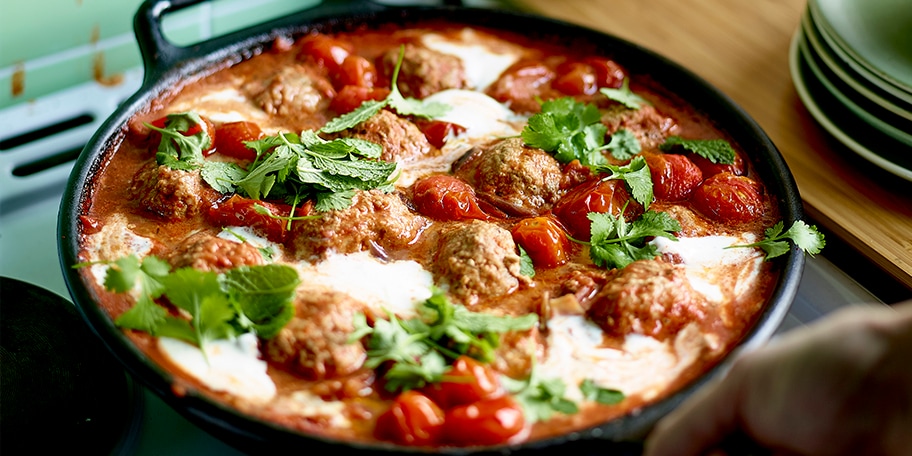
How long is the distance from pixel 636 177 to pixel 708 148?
0.40 m

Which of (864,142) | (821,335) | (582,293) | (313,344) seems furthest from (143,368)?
(864,142)

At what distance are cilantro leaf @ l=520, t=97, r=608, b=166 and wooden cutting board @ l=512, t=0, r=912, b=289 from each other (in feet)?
2.99

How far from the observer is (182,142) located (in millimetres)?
3178

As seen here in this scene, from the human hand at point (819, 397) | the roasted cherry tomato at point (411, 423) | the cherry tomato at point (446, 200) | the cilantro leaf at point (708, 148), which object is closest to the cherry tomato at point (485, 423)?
the roasted cherry tomato at point (411, 423)

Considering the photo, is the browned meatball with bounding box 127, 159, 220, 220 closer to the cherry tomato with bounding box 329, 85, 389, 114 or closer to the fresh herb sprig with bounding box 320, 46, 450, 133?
the fresh herb sprig with bounding box 320, 46, 450, 133

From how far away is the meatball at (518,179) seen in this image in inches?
124

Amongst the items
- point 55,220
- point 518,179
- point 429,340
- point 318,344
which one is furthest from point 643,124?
point 55,220

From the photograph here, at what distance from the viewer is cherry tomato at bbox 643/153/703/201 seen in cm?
325

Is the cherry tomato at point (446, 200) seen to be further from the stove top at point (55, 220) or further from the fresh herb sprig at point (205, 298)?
the stove top at point (55, 220)

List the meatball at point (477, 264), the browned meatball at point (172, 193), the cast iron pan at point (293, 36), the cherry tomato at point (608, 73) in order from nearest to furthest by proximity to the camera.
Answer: the cast iron pan at point (293, 36) < the meatball at point (477, 264) < the browned meatball at point (172, 193) < the cherry tomato at point (608, 73)

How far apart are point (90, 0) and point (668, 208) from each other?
10.2 feet

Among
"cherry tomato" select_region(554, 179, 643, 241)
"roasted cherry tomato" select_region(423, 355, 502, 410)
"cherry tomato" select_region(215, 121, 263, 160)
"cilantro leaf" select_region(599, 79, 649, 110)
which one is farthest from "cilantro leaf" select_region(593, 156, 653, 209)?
"cherry tomato" select_region(215, 121, 263, 160)

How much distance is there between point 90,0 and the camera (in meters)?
4.44

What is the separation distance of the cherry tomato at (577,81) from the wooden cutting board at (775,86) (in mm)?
790
